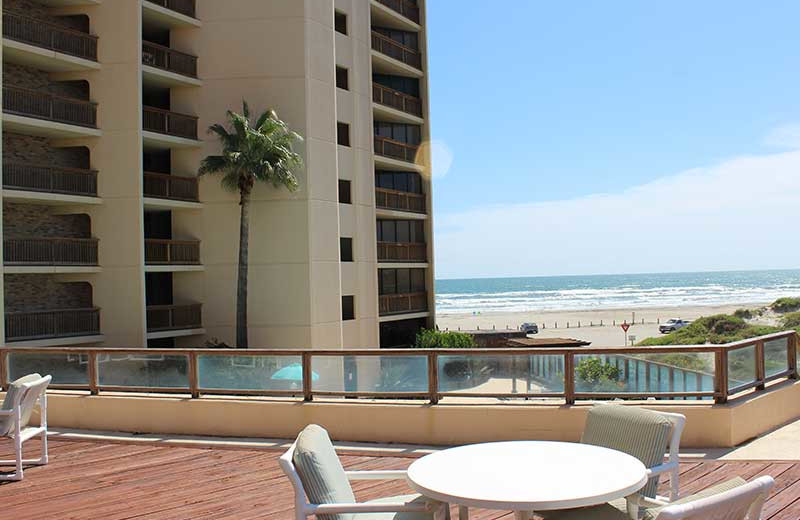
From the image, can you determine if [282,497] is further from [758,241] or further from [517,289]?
[758,241]

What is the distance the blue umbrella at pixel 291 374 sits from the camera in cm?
890

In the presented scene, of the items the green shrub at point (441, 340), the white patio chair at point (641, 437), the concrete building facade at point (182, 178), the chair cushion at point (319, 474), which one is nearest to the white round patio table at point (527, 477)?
the white patio chair at point (641, 437)

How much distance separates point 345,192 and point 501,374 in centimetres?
2232

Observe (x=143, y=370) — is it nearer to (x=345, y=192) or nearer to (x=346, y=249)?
(x=346, y=249)

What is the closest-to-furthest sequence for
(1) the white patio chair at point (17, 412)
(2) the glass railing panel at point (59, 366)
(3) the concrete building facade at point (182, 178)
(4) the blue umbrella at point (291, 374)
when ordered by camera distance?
(1) the white patio chair at point (17, 412), (4) the blue umbrella at point (291, 374), (2) the glass railing panel at point (59, 366), (3) the concrete building facade at point (182, 178)

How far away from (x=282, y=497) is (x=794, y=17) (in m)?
31.2

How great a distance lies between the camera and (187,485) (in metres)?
7.04

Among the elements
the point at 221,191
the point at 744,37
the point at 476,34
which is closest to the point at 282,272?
the point at 221,191

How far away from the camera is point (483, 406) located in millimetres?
8203

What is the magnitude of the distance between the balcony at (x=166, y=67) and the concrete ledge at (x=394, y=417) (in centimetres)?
1766

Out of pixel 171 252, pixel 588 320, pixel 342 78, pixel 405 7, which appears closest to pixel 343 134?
pixel 342 78

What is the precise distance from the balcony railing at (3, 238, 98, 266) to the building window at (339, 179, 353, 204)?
9869 millimetres

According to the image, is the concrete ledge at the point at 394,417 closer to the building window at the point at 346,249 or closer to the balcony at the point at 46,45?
the balcony at the point at 46,45

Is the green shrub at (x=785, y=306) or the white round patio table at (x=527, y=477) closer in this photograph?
the white round patio table at (x=527, y=477)
